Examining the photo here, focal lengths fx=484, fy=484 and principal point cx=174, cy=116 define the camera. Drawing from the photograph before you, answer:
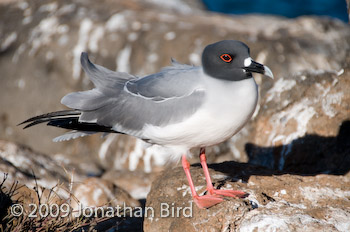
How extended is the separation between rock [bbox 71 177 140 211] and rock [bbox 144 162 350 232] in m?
1.08

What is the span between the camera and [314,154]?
A: 5637 millimetres

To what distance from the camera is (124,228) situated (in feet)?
15.5

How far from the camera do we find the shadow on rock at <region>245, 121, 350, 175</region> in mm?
5500

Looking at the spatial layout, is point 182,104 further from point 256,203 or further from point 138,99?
point 256,203

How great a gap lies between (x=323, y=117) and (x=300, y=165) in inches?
25.0

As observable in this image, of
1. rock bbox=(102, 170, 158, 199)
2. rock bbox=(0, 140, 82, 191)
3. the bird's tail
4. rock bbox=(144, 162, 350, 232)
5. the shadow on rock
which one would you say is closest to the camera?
rock bbox=(144, 162, 350, 232)

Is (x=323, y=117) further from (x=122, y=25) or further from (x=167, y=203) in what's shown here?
(x=122, y=25)

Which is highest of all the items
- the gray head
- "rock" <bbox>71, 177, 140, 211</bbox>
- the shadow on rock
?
the gray head

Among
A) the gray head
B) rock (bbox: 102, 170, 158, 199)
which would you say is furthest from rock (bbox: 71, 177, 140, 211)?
the gray head

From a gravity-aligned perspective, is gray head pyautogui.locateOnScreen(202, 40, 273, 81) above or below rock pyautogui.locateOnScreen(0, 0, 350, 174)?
above

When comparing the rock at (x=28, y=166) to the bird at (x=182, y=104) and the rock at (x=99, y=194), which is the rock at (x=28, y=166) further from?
the bird at (x=182, y=104)

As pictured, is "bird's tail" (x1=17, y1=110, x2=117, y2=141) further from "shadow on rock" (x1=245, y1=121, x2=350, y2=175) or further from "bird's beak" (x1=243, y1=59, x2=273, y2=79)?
"shadow on rock" (x1=245, y1=121, x2=350, y2=175)

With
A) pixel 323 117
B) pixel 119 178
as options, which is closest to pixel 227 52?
pixel 323 117

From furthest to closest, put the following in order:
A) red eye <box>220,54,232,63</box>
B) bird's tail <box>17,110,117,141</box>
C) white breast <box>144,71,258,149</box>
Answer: bird's tail <box>17,110,117,141</box> → red eye <box>220,54,232,63</box> → white breast <box>144,71,258,149</box>
